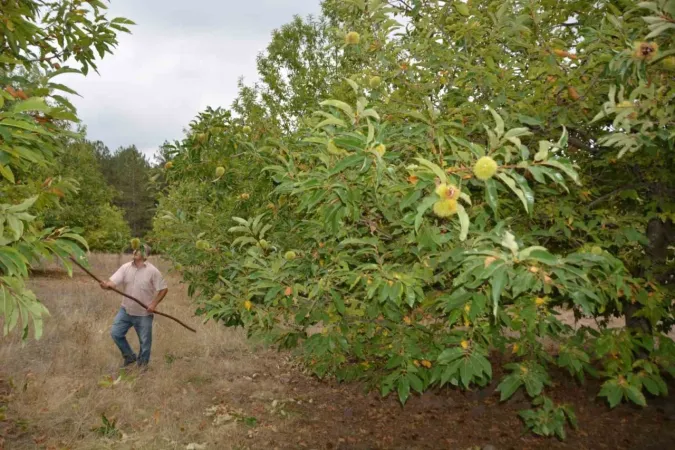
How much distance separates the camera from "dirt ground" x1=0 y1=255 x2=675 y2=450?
5.06 m

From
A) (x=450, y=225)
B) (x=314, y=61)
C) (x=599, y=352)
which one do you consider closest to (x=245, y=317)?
(x=450, y=225)

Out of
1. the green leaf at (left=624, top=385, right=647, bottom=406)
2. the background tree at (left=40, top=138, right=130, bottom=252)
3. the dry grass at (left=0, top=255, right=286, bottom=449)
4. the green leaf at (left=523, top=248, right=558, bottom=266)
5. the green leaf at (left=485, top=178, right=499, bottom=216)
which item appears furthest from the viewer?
the background tree at (left=40, top=138, right=130, bottom=252)

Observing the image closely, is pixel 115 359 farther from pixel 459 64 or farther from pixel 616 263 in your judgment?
pixel 616 263

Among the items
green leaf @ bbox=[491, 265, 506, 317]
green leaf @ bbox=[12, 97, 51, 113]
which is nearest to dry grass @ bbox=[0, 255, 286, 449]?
green leaf @ bbox=[12, 97, 51, 113]

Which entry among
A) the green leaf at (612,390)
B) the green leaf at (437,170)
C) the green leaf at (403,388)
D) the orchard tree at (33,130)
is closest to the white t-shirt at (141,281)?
the orchard tree at (33,130)

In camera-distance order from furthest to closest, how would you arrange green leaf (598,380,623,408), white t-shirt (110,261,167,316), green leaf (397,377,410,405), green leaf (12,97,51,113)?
white t-shirt (110,261,167,316), green leaf (397,377,410,405), green leaf (598,380,623,408), green leaf (12,97,51,113)

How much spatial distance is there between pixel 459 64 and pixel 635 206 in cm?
204

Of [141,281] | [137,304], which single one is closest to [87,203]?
[141,281]

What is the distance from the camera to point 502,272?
161 centimetres

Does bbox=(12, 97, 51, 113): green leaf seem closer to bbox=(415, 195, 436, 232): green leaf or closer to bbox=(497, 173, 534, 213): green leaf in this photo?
bbox=(415, 195, 436, 232): green leaf

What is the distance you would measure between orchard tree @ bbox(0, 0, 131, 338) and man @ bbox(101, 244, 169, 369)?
10.0 feet

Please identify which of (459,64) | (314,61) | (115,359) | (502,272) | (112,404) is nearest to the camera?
(502,272)

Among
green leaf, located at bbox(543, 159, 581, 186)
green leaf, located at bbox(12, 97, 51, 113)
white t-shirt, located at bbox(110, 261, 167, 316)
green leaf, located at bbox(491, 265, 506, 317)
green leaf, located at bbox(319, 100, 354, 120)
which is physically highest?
green leaf, located at bbox(12, 97, 51, 113)

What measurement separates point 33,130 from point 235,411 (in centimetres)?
475
